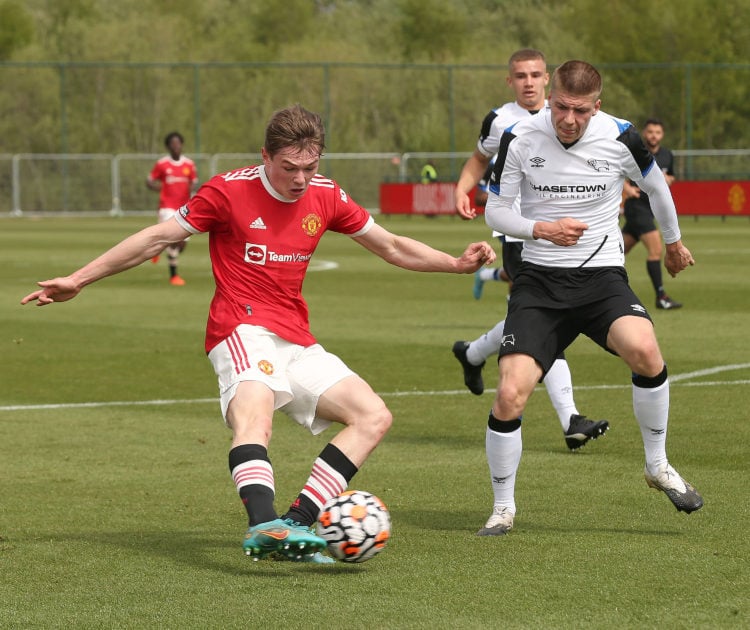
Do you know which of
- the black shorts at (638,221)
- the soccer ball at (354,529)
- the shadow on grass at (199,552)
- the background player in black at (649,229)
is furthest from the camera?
the black shorts at (638,221)

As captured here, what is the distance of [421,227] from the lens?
41.2 metres

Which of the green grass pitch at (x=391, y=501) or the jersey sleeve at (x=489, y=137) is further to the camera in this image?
the jersey sleeve at (x=489, y=137)

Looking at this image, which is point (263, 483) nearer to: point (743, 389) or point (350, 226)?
point (350, 226)

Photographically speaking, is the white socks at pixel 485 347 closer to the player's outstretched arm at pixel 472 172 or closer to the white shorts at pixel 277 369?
the player's outstretched arm at pixel 472 172

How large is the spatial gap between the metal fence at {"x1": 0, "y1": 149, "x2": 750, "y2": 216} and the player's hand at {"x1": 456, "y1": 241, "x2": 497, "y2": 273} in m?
45.4

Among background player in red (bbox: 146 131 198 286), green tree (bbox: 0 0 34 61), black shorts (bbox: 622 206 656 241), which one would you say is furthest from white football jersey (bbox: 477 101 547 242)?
green tree (bbox: 0 0 34 61)

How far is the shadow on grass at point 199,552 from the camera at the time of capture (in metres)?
6.38

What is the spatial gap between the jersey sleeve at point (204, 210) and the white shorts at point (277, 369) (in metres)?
0.46

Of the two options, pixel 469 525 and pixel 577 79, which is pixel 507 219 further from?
pixel 469 525

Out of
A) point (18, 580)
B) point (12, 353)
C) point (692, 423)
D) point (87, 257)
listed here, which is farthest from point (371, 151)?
point (18, 580)

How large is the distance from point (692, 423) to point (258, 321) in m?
4.21

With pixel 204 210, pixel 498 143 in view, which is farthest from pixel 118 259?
pixel 498 143

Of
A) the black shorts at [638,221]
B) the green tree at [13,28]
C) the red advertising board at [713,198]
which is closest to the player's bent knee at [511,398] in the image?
the black shorts at [638,221]

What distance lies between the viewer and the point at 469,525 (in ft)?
24.0
